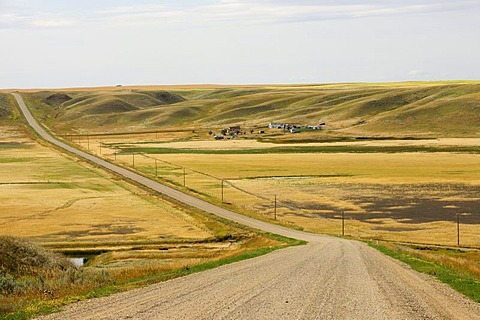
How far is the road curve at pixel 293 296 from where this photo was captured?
849 inches

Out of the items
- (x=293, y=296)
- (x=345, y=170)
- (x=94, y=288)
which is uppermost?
(x=345, y=170)

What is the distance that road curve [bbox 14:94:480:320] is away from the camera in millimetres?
21562

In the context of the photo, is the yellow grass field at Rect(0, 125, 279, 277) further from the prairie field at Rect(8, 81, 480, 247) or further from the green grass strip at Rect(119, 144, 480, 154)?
the green grass strip at Rect(119, 144, 480, 154)

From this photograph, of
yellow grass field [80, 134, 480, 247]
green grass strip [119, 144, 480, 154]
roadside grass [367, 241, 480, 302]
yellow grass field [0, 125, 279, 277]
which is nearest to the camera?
roadside grass [367, 241, 480, 302]

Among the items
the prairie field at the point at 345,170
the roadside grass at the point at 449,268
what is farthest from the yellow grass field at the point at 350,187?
the roadside grass at the point at 449,268

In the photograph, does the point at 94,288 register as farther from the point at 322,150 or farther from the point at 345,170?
the point at 322,150

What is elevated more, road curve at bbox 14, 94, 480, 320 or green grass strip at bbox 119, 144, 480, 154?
green grass strip at bbox 119, 144, 480, 154

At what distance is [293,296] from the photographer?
24469mm

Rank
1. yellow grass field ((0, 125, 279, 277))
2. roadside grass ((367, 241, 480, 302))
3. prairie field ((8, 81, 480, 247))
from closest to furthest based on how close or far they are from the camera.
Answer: roadside grass ((367, 241, 480, 302))
yellow grass field ((0, 125, 279, 277))
prairie field ((8, 81, 480, 247))

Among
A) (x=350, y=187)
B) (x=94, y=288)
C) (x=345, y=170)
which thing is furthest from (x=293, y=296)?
(x=345, y=170)

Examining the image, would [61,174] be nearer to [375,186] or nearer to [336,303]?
[375,186]

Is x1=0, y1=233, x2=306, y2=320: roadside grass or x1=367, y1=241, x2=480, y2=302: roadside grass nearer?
x1=0, y1=233, x2=306, y2=320: roadside grass

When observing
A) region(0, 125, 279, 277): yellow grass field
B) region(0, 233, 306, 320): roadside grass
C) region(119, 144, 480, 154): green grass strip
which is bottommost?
region(0, 125, 279, 277): yellow grass field

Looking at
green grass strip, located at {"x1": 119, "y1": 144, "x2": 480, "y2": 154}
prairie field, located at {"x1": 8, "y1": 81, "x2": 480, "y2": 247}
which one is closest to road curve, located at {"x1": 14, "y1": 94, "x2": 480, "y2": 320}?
prairie field, located at {"x1": 8, "y1": 81, "x2": 480, "y2": 247}
